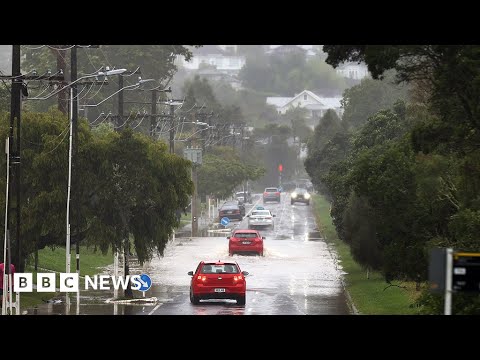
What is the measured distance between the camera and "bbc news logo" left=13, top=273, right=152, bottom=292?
4141cm

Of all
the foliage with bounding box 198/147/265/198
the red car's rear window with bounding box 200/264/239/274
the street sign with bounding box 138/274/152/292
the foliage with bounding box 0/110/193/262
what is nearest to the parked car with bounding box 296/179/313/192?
the foliage with bounding box 198/147/265/198

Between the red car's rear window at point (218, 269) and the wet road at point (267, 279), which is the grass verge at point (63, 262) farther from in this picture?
the red car's rear window at point (218, 269)

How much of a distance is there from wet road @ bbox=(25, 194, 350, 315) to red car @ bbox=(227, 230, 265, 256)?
688 mm

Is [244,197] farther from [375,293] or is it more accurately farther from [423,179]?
[423,179]

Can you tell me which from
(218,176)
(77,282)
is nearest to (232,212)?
(218,176)

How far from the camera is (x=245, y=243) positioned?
6788 centimetres

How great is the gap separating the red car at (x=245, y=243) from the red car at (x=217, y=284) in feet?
84.5

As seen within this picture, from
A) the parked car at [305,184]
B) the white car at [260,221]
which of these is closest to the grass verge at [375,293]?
the white car at [260,221]

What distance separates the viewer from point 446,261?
1888 cm

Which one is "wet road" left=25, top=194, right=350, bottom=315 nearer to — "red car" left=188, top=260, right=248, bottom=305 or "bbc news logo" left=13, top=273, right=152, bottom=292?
"red car" left=188, top=260, right=248, bottom=305

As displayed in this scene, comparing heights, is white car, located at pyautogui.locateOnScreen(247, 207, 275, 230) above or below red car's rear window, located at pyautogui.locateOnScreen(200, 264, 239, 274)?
below

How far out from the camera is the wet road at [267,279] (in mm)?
40750

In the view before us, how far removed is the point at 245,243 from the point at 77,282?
27.7 m
